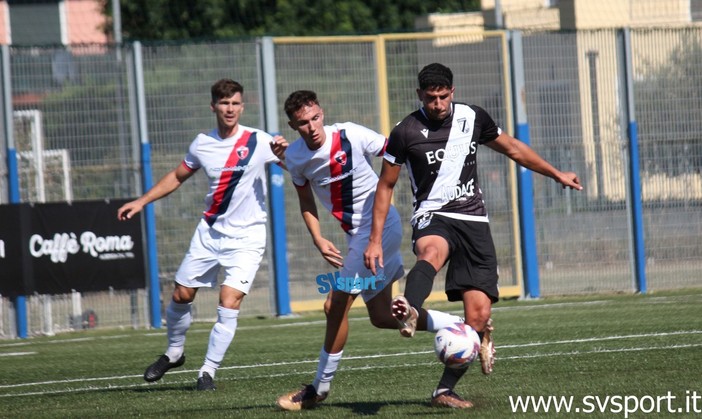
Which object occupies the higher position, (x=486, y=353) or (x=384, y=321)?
(x=384, y=321)

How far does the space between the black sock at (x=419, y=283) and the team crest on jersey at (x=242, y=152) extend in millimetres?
2709

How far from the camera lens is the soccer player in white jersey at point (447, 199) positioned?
24.0ft

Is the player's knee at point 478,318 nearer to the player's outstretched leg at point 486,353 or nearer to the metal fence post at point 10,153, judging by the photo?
the player's outstretched leg at point 486,353

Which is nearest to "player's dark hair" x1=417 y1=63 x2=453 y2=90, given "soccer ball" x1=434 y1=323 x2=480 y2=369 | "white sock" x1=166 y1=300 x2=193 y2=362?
"soccer ball" x1=434 y1=323 x2=480 y2=369

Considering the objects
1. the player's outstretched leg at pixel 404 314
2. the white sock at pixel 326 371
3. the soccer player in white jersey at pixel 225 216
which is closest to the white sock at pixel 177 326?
the soccer player in white jersey at pixel 225 216

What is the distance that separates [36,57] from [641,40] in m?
8.63

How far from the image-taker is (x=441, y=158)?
24.4 ft

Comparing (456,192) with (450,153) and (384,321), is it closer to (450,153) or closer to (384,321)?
(450,153)

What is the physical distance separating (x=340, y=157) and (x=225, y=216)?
1829 millimetres

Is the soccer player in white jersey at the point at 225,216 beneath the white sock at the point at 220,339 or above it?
above

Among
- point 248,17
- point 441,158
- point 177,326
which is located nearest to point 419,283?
point 441,158

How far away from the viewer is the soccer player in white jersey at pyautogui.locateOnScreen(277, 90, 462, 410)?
7625mm

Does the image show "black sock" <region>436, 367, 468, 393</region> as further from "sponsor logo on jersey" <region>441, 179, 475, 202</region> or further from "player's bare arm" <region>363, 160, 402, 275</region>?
"sponsor logo on jersey" <region>441, 179, 475, 202</region>

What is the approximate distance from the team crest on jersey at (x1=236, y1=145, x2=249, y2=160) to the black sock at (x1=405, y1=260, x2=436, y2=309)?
2.71 metres
